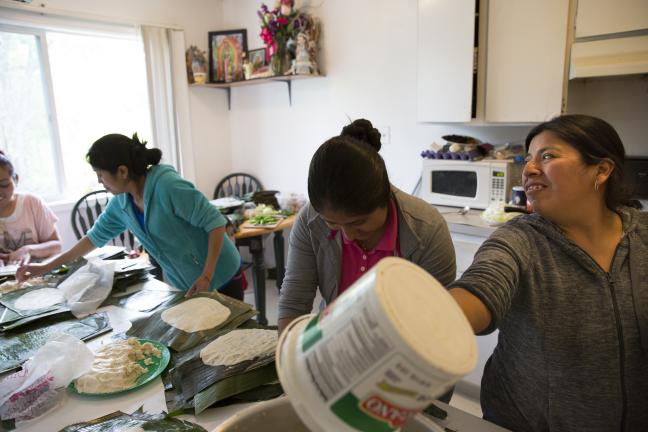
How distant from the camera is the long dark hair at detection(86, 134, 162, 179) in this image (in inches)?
67.6

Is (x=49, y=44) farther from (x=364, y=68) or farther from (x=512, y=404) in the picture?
(x=512, y=404)

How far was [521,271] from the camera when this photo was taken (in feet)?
2.91

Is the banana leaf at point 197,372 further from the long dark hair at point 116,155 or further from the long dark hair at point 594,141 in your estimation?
the long dark hair at point 116,155

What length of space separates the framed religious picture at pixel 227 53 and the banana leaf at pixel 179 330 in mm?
2888

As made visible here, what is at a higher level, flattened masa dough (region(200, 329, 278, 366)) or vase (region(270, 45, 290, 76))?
vase (region(270, 45, 290, 76))

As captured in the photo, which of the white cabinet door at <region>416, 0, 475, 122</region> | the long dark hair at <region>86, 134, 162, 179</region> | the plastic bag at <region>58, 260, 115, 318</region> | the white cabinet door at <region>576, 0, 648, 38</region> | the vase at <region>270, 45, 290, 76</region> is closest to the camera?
the plastic bag at <region>58, 260, 115, 318</region>

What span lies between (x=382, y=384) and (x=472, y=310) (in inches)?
14.4

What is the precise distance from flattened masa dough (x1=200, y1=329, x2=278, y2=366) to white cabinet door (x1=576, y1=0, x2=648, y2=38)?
1.99 meters

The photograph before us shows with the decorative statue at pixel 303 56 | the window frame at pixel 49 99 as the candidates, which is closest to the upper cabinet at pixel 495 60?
the decorative statue at pixel 303 56

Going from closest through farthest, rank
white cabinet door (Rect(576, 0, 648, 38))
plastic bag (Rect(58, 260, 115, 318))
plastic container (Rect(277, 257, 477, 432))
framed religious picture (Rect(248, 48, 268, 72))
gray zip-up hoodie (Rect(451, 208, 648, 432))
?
plastic container (Rect(277, 257, 477, 432)) → gray zip-up hoodie (Rect(451, 208, 648, 432)) → plastic bag (Rect(58, 260, 115, 318)) → white cabinet door (Rect(576, 0, 648, 38)) → framed religious picture (Rect(248, 48, 268, 72))

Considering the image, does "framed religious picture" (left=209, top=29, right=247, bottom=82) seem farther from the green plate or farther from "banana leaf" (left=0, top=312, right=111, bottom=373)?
the green plate

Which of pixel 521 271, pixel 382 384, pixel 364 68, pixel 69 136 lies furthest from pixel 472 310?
pixel 69 136

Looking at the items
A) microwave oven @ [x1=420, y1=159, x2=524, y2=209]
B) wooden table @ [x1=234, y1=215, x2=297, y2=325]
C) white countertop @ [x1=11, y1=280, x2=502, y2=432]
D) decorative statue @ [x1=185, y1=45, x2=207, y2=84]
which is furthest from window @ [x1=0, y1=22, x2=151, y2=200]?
white countertop @ [x1=11, y1=280, x2=502, y2=432]

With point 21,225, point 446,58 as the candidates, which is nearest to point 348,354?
point 446,58
